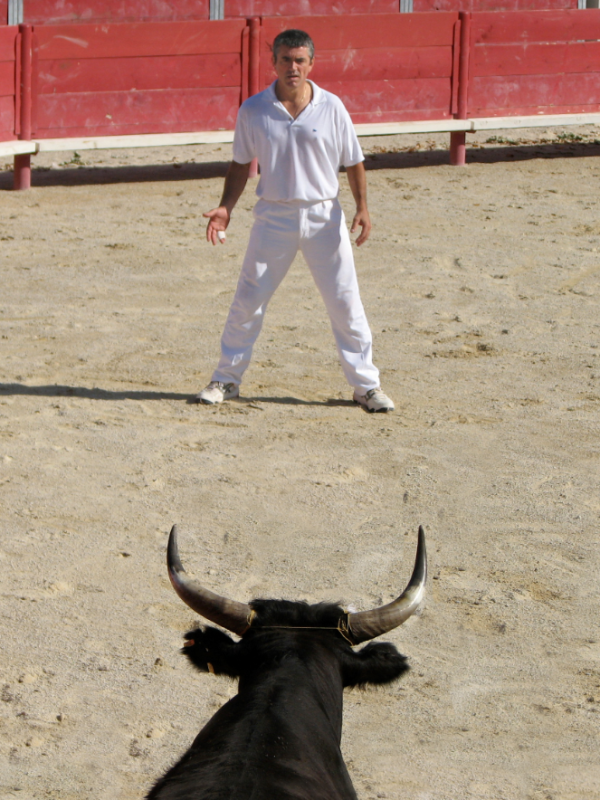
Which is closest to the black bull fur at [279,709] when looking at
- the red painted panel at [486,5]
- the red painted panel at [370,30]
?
the red painted panel at [370,30]

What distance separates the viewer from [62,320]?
22.5ft

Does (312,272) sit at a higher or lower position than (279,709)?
higher

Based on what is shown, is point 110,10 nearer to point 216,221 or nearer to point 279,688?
point 216,221

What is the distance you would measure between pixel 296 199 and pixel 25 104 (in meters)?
6.16

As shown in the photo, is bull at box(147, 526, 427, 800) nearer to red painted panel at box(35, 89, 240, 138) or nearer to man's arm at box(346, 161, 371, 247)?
man's arm at box(346, 161, 371, 247)

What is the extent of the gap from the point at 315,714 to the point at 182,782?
29 centimetres

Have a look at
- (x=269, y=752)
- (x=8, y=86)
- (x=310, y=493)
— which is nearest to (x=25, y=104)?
(x=8, y=86)

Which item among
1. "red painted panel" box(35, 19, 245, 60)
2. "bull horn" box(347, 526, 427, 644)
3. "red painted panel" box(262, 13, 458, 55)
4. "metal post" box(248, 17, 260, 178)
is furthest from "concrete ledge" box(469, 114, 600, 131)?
"bull horn" box(347, 526, 427, 644)

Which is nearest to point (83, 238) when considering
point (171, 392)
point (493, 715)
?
point (171, 392)

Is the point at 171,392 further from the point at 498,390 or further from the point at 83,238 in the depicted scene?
the point at 83,238

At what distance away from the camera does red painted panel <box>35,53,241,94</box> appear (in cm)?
1062

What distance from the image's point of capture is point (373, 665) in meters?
2.25

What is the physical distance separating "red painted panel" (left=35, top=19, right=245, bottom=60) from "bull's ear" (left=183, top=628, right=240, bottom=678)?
9.28m

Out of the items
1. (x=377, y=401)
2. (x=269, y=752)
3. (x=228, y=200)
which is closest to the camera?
(x=269, y=752)
